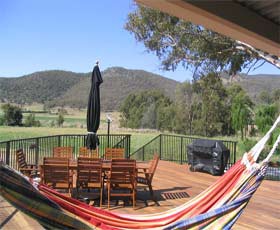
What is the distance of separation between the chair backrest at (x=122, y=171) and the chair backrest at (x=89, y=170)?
0.18 meters

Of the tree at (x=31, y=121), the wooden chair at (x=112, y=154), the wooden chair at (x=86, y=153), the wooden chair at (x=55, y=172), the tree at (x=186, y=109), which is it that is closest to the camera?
the wooden chair at (x=55, y=172)

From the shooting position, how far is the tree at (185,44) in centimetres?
1227

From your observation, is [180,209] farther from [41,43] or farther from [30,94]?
[30,94]

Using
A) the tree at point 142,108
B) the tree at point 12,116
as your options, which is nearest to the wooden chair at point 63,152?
the tree at point 142,108

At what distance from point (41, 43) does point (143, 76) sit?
1000 inches

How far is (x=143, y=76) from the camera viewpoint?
46438 mm

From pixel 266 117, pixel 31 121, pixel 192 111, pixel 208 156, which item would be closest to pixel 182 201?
pixel 208 156

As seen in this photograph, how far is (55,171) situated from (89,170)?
459 millimetres

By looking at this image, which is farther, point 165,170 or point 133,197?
point 165,170

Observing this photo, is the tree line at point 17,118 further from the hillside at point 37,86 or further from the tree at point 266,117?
the tree at point 266,117

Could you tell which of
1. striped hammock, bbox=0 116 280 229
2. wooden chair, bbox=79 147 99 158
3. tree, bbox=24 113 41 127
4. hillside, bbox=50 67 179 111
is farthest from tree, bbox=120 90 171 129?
striped hammock, bbox=0 116 280 229

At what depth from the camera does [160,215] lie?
355cm

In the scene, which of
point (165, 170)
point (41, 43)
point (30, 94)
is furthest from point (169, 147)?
point (30, 94)

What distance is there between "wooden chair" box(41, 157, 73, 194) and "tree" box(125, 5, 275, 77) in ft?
25.6
